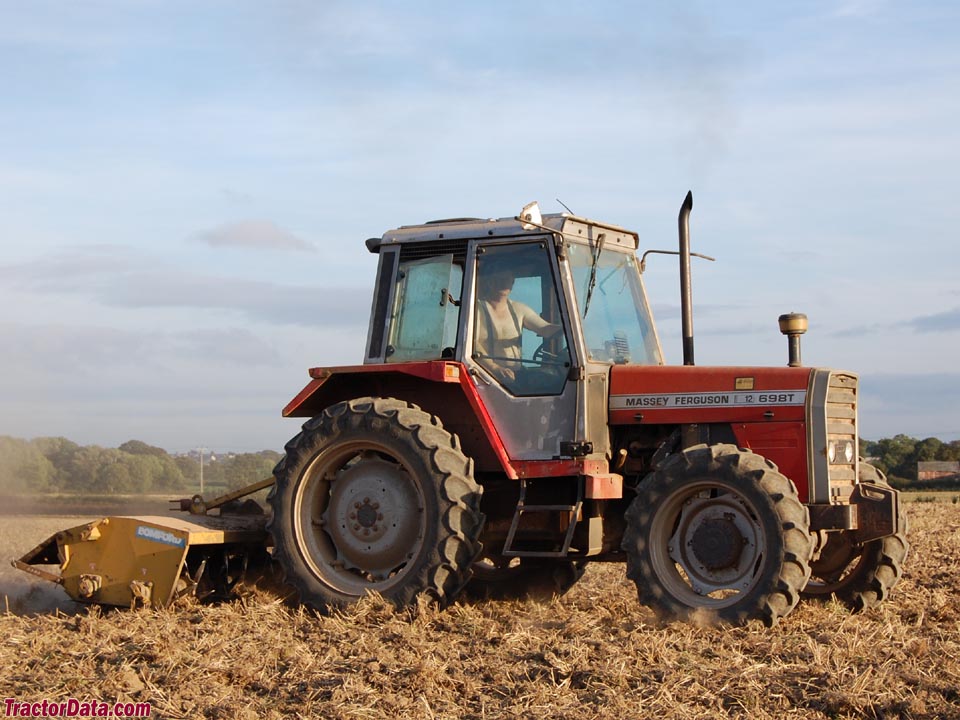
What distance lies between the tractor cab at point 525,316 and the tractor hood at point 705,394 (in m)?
0.16

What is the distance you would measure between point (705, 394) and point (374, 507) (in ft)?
8.12

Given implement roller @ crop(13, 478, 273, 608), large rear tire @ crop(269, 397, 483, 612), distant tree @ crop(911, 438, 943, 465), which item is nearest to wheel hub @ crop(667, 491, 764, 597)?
large rear tire @ crop(269, 397, 483, 612)

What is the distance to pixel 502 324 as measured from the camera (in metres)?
8.74

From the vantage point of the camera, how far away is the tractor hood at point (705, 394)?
808 centimetres

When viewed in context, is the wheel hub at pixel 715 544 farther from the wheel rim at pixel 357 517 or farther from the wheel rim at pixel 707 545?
the wheel rim at pixel 357 517

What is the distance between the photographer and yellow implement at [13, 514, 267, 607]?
28.3ft

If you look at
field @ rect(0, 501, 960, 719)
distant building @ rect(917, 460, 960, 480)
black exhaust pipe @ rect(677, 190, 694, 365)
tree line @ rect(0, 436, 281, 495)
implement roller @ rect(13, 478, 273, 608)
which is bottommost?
field @ rect(0, 501, 960, 719)

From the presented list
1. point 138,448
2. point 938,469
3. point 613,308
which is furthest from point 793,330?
point 938,469

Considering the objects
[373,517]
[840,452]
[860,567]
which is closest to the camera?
[840,452]

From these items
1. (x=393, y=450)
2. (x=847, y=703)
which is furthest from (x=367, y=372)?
(x=847, y=703)

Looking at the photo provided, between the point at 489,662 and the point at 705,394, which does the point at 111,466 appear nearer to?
the point at 705,394

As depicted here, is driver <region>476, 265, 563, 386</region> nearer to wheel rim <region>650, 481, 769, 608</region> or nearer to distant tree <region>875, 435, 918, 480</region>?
wheel rim <region>650, 481, 769, 608</region>

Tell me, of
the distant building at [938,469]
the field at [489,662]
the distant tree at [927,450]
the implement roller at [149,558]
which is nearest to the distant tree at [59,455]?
the implement roller at [149,558]

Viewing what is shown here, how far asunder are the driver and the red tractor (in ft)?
0.04
